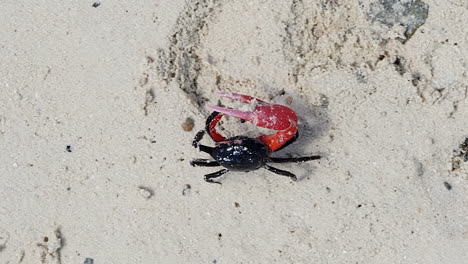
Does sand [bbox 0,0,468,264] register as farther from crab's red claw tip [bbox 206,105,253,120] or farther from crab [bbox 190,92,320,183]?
crab's red claw tip [bbox 206,105,253,120]

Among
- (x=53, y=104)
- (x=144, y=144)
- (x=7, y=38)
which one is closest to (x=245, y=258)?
(x=144, y=144)

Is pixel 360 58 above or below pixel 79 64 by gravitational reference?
above

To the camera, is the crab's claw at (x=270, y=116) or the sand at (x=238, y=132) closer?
the crab's claw at (x=270, y=116)

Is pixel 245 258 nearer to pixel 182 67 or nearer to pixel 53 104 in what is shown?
pixel 182 67

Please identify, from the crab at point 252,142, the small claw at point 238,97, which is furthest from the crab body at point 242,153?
the small claw at point 238,97

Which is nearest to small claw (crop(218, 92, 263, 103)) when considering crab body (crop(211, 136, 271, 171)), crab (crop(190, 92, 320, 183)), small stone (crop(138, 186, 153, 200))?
crab (crop(190, 92, 320, 183))

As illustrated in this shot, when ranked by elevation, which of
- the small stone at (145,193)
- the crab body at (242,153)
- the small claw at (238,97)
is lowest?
Answer: the small stone at (145,193)

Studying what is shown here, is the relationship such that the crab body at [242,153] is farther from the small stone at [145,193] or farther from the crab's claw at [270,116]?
the small stone at [145,193]
